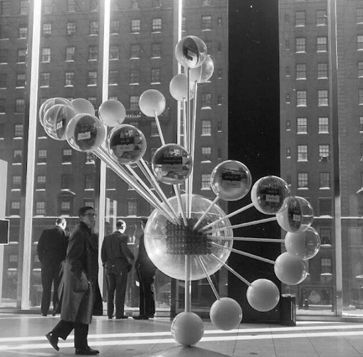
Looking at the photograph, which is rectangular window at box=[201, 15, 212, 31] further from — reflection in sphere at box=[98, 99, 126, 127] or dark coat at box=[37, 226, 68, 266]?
reflection in sphere at box=[98, 99, 126, 127]

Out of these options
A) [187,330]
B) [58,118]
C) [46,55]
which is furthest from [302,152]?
[58,118]

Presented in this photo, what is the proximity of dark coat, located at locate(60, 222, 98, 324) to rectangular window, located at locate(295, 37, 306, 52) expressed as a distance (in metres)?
5.22

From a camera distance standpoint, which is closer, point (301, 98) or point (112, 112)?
point (112, 112)

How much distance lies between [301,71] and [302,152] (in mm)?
1200

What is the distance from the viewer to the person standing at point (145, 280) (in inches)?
312

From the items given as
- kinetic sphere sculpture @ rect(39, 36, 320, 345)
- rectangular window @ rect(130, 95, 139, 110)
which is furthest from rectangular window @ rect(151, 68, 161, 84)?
kinetic sphere sculpture @ rect(39, 36, 320, 345)

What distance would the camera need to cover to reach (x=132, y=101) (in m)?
9.60

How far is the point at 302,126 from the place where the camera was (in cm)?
903

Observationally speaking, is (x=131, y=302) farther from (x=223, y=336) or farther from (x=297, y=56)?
(x=297, y=56)

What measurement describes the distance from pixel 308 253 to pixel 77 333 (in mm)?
2155

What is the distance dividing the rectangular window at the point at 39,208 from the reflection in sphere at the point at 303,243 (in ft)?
20.0

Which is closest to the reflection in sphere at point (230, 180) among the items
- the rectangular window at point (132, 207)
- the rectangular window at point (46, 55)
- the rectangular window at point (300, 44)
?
the rectangular window at point (132, 207)

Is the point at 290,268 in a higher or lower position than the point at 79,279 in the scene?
higher

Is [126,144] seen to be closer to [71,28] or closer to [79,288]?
[79,288]
